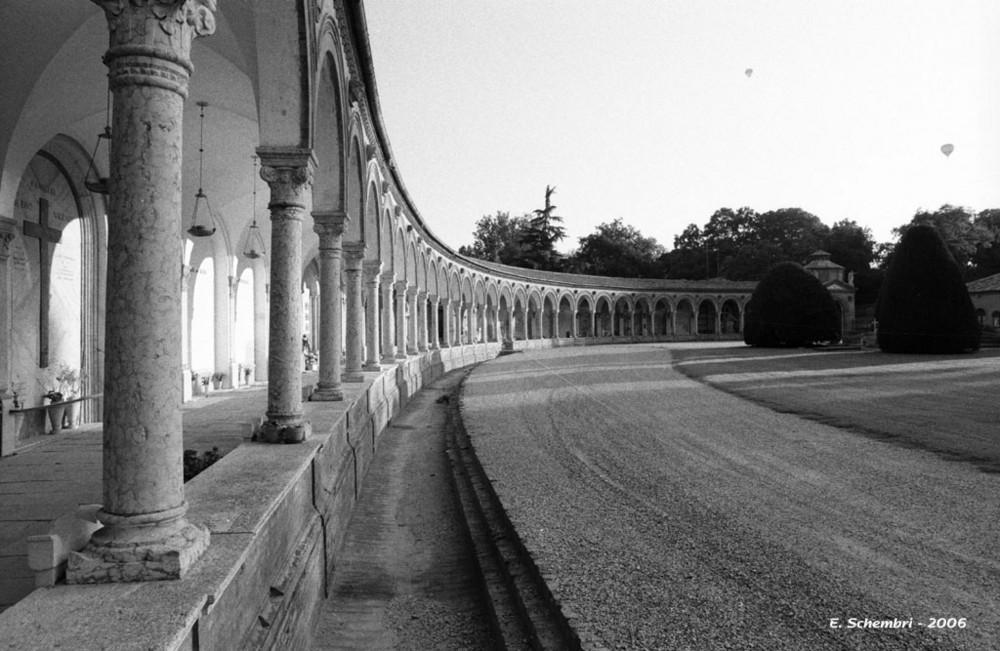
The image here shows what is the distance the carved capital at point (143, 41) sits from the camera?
3137 mm

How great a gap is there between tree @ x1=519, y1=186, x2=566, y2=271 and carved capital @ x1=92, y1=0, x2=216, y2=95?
74709 millimetres

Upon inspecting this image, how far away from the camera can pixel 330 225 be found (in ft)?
31.6

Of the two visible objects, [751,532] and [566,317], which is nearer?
[751,532]

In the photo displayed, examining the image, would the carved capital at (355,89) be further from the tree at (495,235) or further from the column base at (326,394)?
the tree at (495,235)

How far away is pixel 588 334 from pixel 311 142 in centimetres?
5841

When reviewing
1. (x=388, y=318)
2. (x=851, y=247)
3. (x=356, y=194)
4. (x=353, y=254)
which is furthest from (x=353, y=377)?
(x=851, y=247)

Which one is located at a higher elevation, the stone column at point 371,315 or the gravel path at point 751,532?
the stone column at point 371,315

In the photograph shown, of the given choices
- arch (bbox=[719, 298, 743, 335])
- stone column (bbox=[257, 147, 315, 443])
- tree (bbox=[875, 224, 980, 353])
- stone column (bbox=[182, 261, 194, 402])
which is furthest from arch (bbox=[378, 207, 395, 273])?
arch (bbox=[719, 298, 743, 335])

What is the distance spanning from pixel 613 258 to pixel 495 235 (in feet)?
53.2

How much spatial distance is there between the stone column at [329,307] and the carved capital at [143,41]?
6160 mm

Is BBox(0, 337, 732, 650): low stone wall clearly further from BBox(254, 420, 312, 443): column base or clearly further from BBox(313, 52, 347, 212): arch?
BBox(313, 52, 347, 212): arch

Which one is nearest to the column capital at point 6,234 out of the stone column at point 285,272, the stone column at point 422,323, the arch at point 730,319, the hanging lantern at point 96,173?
the hanging lantern at point 96,173

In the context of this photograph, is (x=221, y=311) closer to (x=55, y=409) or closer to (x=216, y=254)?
(x=216, y=254)

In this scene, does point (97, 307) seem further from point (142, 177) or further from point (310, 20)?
point (142, 177)
